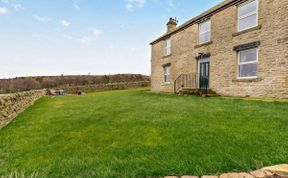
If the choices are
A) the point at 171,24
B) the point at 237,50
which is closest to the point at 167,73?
the point at 171,24

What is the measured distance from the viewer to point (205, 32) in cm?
1380

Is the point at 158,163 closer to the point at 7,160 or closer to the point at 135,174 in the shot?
the point at 135,174

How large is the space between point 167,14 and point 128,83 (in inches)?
670

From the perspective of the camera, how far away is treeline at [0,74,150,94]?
2316 cm

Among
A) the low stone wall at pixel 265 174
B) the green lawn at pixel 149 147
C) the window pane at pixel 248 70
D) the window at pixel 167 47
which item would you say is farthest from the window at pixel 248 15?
the low stone wall at pixel 265 174

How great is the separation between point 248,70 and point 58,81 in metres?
29.0

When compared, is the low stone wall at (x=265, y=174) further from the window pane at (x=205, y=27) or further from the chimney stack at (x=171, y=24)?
the chimney stack at (x=171, y=24)

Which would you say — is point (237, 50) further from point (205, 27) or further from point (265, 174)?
point (265, 174)

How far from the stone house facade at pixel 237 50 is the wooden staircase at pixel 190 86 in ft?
0.26

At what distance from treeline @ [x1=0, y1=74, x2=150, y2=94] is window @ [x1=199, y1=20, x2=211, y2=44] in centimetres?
2116

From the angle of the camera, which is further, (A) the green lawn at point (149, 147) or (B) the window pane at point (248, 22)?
(B) the window pane at point (248, 22)

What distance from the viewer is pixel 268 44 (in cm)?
950

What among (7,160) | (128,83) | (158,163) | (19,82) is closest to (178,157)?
(158,163)

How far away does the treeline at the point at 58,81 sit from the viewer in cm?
2316
